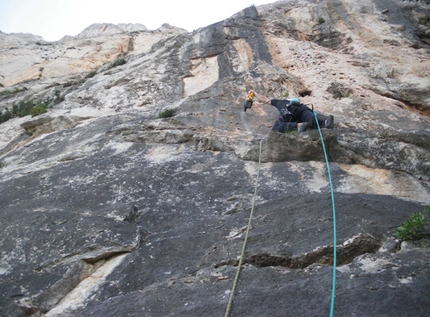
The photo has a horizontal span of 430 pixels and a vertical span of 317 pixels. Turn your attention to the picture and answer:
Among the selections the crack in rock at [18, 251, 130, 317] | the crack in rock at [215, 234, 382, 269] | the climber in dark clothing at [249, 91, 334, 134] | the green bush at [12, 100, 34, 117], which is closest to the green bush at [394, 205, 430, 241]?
the crack in rock at [215, 234, 382, 269]

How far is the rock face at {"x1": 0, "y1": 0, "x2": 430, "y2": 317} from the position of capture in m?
4.16

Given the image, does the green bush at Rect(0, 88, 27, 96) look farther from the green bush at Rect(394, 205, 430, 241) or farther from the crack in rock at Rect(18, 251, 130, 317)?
the green bush at Rect(394, 205, 430, 241)

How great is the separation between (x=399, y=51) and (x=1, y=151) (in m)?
13.5

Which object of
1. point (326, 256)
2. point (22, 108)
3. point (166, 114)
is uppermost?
point (22, 108)

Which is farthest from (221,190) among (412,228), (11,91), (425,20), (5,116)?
(11,91)

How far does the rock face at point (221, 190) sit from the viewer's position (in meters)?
4.16

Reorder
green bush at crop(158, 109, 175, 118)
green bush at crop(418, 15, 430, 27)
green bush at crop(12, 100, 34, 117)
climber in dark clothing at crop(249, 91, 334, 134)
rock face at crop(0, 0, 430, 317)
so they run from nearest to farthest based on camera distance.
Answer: rock face at crop(0, 0, 430, 317) → climber in dark clothing at crop(249, 91, 334, 134) → green bush at crop(158, 109, 175, 118) → green bush at crop(12, 100, 34, 117) → green bush at crop(418, 15, 430, 27)

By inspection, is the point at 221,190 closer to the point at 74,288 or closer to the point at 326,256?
the point at 326,256

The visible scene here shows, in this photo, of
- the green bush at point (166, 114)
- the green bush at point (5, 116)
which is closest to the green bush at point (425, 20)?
the green bush at point (166, 114)

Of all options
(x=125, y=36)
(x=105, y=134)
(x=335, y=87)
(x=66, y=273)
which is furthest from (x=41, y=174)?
(x=125, y=36)

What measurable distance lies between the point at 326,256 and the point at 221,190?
2511mm

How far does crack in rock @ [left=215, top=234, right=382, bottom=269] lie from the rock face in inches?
0.5

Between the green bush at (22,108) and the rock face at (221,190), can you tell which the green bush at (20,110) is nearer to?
the green bush at (22,108)

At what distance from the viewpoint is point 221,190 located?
A: 6656 mm
